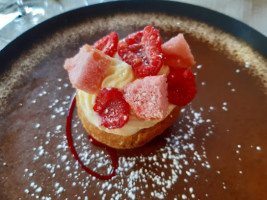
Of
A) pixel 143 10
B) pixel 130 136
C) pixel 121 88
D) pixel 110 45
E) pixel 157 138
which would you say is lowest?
pixel 157 138

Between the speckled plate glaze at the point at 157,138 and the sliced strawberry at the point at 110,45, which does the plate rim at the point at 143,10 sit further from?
the sliced strawberry at the point at 110,45

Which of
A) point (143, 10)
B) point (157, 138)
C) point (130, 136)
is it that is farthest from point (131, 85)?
point (143, 10)

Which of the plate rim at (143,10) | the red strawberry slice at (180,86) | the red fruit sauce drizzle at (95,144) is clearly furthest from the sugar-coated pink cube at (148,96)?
the plate rim at (143,10)

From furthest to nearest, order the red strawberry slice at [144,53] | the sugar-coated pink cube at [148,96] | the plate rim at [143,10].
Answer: the plate rim at [143,10] → the red strawberry slice at [144,53] → the sugar-coated pink cube at [148,96]

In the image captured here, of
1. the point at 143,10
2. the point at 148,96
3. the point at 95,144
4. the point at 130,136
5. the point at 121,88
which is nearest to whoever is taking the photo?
the point at 148,96

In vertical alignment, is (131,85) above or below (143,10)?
above

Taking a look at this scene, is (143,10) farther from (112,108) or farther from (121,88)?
(112,108)
